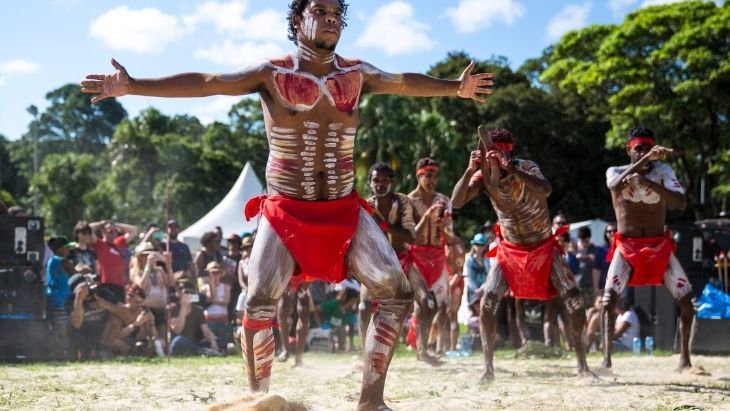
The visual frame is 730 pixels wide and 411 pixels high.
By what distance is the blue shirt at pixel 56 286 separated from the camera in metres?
11.0

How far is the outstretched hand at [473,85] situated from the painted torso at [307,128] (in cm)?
78

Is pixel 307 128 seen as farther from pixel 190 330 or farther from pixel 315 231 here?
pixel 190 330

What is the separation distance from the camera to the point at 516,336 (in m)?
12.7

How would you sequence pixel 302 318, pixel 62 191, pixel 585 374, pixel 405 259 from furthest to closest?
pixel 62 191, pixel 302 318, pixel 405 259, pixel 585 374

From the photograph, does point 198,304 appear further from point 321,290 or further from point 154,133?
point 154,133

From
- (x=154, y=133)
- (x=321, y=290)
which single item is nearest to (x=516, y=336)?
(x=321, y=290)

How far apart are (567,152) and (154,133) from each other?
30.0 m

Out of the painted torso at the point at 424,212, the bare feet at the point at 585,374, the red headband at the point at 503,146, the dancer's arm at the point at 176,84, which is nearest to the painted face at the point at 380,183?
the painted torso at the point at 424,212

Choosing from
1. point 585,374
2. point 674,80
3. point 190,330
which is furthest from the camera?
point 674,80

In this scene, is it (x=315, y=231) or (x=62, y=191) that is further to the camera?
(x=62, y=191)

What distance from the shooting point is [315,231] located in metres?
5.11

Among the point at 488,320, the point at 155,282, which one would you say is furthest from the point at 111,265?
the point at 488,320

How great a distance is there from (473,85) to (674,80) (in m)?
25.3

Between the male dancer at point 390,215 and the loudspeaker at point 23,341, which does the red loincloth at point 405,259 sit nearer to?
the male dancer at point 390,215
